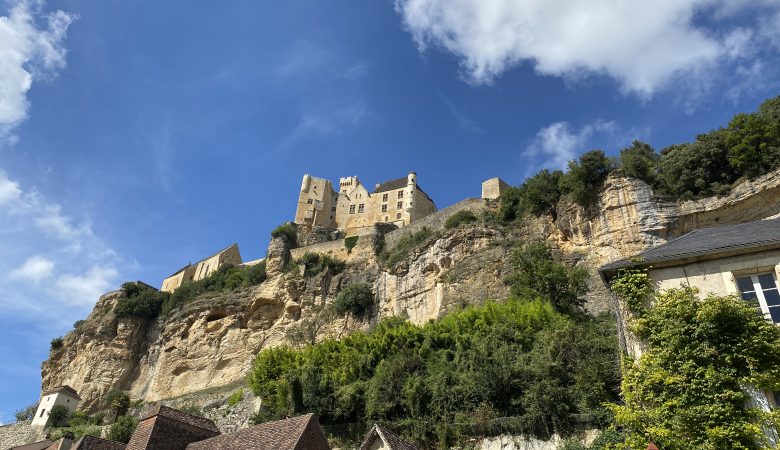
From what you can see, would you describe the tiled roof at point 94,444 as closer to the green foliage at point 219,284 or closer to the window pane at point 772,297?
the window pane at point 772,297

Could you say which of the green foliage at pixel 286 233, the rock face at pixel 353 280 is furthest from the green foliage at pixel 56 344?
the green foliage at pixel 286 233

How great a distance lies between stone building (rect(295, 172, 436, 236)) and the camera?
63812 mm

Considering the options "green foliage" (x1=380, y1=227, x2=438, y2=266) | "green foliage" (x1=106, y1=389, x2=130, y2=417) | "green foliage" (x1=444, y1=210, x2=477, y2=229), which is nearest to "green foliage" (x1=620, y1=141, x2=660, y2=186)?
"green foliage" (x1=444, y1=210, x2=477, y2=229)

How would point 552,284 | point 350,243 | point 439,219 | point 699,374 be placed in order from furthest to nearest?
1. point 350,243
2. point 439,219
3. point 552,284
4. point 699,374

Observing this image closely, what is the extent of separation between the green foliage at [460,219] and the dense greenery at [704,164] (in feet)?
23.3

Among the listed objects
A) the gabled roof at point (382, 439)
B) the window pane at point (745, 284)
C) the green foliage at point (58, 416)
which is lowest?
the gabled roof at point (382, 439)

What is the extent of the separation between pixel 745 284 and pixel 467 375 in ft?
32.3

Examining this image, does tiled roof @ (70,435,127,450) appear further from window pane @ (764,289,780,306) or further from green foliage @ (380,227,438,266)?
green foliage @ (380,227,438,266)

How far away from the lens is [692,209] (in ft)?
91.4

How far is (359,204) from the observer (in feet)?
220

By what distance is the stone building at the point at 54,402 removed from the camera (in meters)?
43.7

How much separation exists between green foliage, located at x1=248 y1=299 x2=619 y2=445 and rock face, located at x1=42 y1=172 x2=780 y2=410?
6.55 meters

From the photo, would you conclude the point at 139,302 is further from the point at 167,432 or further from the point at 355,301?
the point at 167,432

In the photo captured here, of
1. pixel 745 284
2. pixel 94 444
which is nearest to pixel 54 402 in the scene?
pixel 94 444
